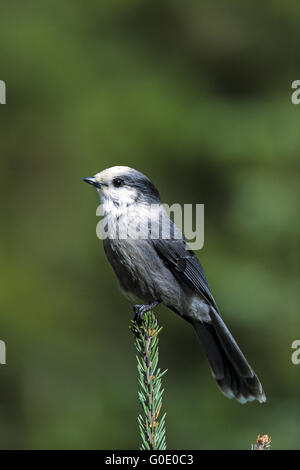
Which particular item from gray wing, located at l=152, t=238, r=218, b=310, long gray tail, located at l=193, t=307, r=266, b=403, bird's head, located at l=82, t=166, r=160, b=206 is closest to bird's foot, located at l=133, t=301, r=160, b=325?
gray wing, located at l=152, t=238, r=218, b=310

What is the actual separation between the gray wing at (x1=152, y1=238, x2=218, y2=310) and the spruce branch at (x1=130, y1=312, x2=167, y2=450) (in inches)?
22.7

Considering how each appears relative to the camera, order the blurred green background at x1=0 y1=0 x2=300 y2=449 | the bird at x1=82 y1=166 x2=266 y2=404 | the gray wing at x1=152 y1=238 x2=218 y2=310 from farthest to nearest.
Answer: the blurred green background at x1=0 y1=0 x2=300 y2=449 → the gray wing at x1=152 y1=238 x2=218 y2=310 → the bird at x1=82 y1=166 x2=266 y2=404

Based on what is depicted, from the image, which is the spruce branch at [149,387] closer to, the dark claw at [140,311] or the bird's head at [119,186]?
the dark claw at [140,311]

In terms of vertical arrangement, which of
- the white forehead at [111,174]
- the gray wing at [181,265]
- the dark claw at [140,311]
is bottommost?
the dark claw at [140,311]

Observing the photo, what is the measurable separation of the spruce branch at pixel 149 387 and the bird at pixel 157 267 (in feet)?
1.45

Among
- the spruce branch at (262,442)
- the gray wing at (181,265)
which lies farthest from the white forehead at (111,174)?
the spruce branch at (262,442)

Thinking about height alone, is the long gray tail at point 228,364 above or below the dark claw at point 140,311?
below

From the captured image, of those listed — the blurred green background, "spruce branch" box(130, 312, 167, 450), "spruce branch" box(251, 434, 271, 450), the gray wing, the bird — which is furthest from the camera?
the blurred green background

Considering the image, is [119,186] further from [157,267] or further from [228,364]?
[228,364]

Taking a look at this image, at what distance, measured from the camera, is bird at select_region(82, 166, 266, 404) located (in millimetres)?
3242

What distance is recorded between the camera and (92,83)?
6.04 meters

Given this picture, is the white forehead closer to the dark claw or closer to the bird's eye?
the bird's eye

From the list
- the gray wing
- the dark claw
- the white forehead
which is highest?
the white forehead

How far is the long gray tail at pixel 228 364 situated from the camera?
3289 millimetres
